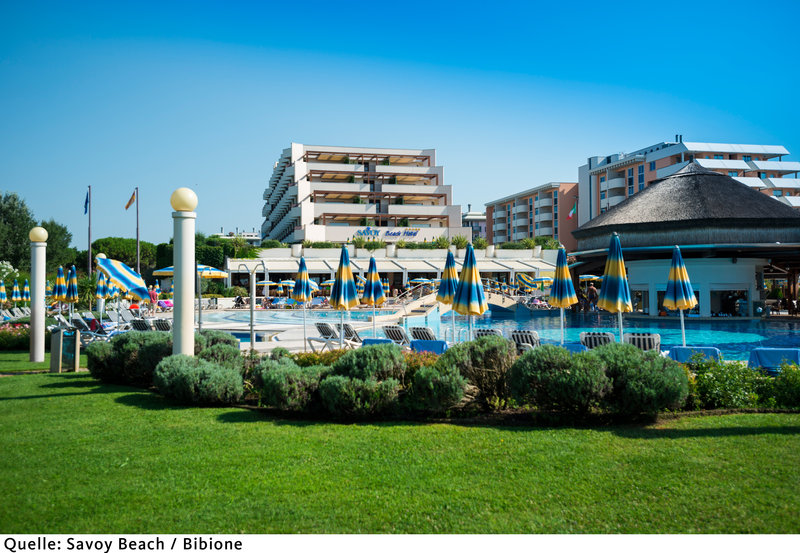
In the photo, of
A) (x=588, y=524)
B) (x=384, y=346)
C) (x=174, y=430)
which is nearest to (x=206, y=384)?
(x=174, y=430)

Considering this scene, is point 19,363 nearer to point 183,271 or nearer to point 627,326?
point 183,271

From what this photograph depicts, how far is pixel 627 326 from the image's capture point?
23969 mm

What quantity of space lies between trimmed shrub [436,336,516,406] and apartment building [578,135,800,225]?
2367 inches

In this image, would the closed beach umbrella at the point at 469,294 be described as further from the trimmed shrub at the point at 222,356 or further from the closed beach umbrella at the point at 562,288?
the trimmed shrub at the point at 222,356

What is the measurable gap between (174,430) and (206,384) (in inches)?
52.0

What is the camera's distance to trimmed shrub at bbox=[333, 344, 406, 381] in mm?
7270

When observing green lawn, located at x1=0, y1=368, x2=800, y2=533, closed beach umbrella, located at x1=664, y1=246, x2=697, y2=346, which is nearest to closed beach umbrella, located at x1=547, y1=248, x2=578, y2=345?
closed beach umbrella, located at x1=664, y1=246, x2=697, y2=346

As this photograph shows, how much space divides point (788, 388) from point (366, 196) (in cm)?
5916

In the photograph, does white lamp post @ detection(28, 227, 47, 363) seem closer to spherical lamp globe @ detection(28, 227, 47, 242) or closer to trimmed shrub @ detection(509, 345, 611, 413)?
spherical lamp globe @ detection(28, 227, 47, 242)

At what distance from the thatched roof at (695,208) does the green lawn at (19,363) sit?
26.0m

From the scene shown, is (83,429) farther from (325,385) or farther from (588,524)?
(588,524)

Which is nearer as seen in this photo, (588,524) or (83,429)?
(588,524)

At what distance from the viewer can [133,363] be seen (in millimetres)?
9672

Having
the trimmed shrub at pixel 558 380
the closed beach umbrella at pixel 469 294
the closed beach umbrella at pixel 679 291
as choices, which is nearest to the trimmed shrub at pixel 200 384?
the trimmed shrub at pixel 558 380
